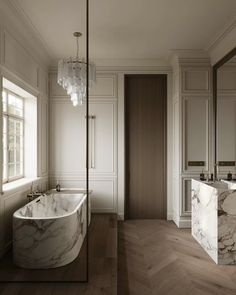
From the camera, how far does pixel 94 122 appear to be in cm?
345

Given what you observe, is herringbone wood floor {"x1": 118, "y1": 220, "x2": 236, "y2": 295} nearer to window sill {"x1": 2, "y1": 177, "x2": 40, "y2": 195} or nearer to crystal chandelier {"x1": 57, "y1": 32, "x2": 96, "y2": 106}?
window sill {"x1": 2, "y1": 177, "x2": 40, "y2": 195}

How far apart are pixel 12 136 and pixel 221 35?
268 centimetres

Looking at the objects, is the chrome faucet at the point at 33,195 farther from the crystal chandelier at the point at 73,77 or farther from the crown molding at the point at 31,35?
the crown molding at the point at 31,35

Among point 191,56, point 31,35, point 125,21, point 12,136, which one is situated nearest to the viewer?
point 12,136

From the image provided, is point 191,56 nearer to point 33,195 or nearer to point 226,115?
point 226,115

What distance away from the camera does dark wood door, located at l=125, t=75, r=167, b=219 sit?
13.6 feet

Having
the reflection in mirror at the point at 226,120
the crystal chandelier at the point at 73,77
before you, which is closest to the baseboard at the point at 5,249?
the crystal chandelier at the point at 73,77

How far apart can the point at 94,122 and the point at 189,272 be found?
201 cm

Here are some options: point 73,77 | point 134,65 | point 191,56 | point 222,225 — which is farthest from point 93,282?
point 191,56

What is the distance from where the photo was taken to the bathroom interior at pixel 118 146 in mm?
2291

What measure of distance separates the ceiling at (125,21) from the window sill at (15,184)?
1.30m

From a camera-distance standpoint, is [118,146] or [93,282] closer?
[93,282]

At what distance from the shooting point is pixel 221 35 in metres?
3.26

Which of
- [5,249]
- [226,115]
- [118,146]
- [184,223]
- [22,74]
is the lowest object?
[184,223]
